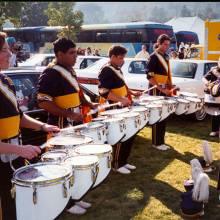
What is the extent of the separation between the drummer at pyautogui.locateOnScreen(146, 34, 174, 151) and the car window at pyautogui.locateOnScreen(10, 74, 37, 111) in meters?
2.28

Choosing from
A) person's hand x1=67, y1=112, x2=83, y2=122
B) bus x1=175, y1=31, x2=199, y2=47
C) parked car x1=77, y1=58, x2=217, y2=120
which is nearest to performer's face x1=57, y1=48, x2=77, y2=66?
person's hand x1=67, y1=112, x2=83, y2=122

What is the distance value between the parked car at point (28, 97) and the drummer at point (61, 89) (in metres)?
0.66

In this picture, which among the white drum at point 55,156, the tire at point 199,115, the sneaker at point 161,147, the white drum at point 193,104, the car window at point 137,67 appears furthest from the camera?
the car window at point 137,67

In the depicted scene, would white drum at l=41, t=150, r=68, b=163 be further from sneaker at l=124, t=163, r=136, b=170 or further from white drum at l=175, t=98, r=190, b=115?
white drum at l=175, t=98, r=190, b=115

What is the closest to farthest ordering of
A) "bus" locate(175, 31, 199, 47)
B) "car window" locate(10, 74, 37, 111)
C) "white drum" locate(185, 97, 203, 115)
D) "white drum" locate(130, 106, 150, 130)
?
"car window" locate(10, 74, 37, 111)
"white drum" locate(130, 106, 150, 130)
"white drum" locate(185, 97, 203, 115)
"bus" locate(175, 31, 199, 47)

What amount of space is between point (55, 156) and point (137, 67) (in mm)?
6927

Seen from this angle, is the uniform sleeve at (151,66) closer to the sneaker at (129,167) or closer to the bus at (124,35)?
the sneaker at (129,167)

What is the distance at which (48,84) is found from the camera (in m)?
4.18

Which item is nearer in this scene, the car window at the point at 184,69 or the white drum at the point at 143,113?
the white drum at the point at 143,113

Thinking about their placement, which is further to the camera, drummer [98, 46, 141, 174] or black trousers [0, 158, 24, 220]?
drummer [98, 46, 141, 174]

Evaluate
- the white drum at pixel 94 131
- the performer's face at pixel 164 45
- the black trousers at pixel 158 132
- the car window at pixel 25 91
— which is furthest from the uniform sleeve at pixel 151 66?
the white drum at pixel 94 131

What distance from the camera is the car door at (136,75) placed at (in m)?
8.74

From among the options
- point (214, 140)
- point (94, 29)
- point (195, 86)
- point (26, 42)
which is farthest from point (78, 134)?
point (26, 42)

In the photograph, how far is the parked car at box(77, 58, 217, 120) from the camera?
28.2 feet
